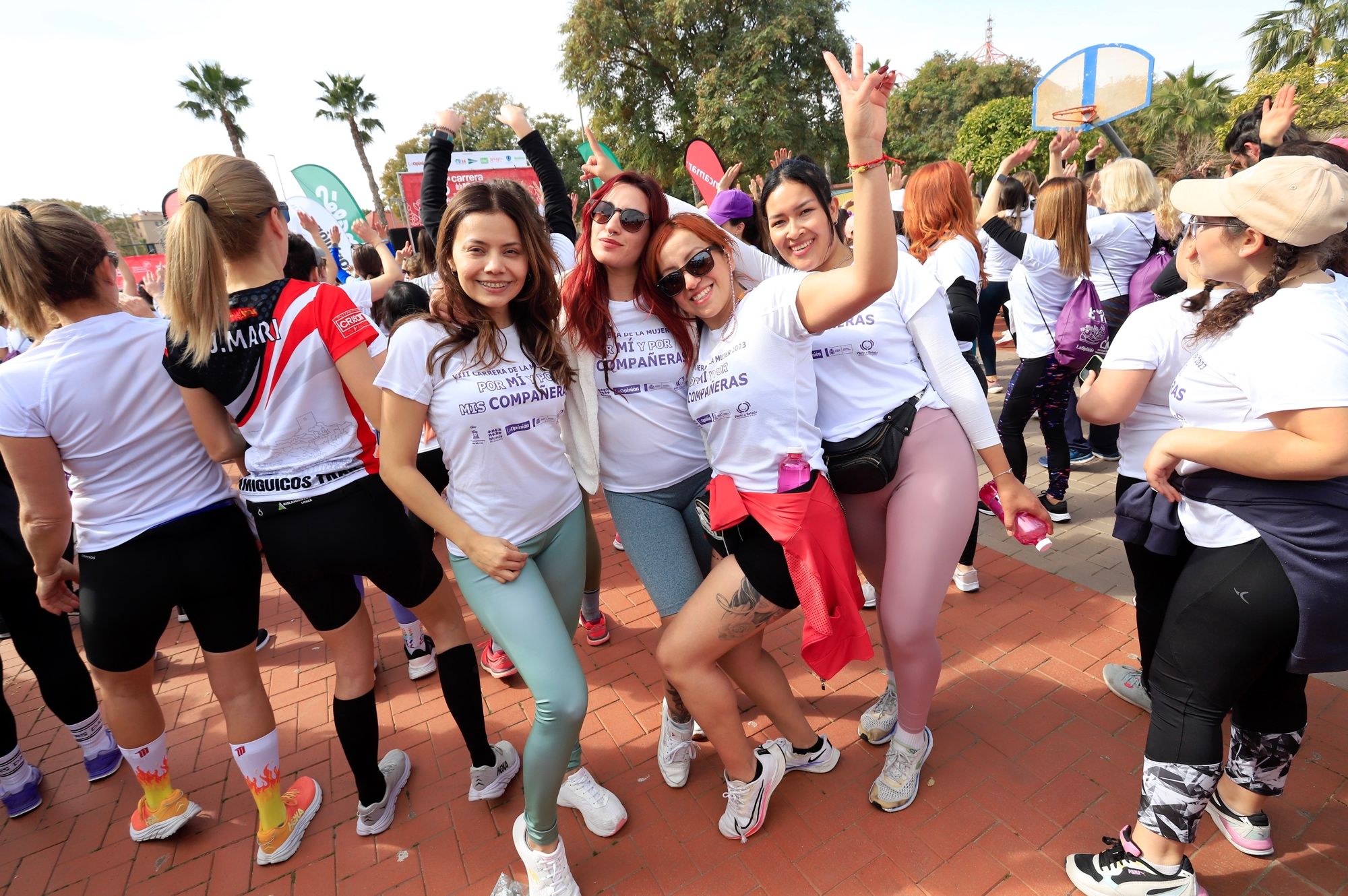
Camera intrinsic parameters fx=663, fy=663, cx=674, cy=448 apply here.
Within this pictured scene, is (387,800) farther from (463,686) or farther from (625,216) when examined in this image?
(625,216)

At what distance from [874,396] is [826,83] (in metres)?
22.7

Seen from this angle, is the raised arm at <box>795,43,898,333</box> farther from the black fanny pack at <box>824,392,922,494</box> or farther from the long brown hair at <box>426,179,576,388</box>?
the long brown hair at <box>426,179,576,388</box>

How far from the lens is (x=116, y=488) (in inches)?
85.7

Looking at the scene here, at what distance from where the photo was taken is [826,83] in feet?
70.0

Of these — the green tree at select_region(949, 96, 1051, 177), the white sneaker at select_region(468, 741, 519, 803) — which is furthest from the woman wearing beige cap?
the green tree at select_region(949, 96, 1051, 177)

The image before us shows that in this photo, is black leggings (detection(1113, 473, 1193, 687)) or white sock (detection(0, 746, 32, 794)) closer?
black leggings (detection(1113, 473, 1193, 687))

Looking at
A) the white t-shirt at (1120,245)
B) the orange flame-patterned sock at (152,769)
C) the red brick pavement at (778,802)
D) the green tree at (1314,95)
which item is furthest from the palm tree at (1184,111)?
the orange flame-patterned sock at (152,769)

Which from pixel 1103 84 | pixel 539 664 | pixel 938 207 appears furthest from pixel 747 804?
pixel 1103 84

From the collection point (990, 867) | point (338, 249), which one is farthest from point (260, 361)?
point (338, 249)

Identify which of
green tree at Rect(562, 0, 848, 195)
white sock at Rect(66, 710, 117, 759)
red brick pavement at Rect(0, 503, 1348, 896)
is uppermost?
green tree at Rect(562, 0, 848, 195)

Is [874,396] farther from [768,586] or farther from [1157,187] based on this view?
[1157,187]

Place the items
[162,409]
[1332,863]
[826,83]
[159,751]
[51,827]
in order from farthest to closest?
[826,83] < [51,827] < [159,751] < [162,409] < [1332,863]

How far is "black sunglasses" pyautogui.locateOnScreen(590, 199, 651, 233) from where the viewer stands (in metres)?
2.20

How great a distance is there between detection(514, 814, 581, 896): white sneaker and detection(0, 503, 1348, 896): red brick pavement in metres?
0.14
